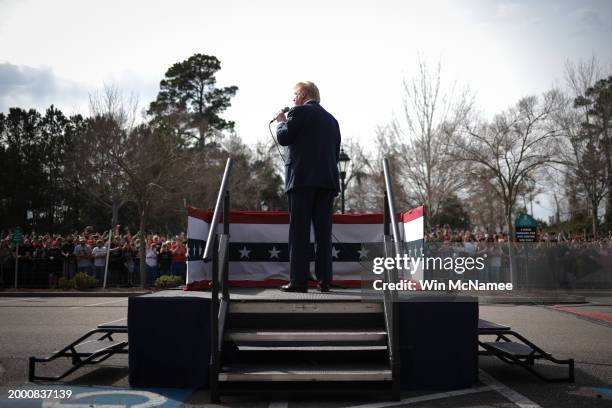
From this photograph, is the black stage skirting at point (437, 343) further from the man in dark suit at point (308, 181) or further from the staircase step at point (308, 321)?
the man in dark suit at point (308, 181)

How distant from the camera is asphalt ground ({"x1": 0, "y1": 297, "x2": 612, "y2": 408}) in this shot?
5.29 m

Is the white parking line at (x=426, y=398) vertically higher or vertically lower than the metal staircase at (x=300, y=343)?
lower

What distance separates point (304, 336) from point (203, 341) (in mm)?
904

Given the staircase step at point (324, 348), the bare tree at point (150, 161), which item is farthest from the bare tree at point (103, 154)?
the staircase step at point (324, 348)

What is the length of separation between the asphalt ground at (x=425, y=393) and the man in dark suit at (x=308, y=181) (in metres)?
1.63

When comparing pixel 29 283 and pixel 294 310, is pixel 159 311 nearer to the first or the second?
pixel 294 310

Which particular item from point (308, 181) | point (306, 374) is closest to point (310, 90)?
point (308, 181)

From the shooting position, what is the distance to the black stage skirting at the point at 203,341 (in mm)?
5625

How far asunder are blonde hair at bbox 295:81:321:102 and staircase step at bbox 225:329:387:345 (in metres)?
2.59

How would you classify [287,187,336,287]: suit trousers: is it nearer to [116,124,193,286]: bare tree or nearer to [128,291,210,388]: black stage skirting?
[128,291,210,388]: black stage skirting

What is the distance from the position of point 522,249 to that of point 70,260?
15579 mm

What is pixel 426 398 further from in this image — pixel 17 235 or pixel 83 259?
pixel 17 235

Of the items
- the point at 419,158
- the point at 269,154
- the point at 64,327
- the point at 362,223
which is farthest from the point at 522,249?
the point at 269,154

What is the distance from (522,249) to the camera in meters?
20.2
